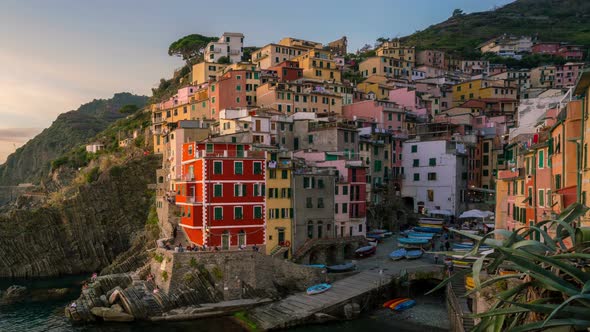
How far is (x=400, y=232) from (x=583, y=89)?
149ft

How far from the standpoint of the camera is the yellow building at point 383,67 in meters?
116

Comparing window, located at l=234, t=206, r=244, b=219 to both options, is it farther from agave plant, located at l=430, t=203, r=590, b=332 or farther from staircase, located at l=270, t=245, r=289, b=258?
agave plant, located at l=430, t=203, r=590, b=332

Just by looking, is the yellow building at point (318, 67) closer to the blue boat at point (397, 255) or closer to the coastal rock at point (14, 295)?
the blue boat at point (397, 255)

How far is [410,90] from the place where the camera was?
96312 mm

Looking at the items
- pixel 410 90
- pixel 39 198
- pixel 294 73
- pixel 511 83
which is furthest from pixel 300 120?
pixel 511 83

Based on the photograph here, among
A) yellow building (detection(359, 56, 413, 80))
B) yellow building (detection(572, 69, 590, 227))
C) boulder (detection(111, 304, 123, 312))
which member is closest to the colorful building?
yellow building (detection(359, 56, 413, 80))

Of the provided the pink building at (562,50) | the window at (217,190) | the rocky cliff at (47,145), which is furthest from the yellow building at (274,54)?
the pink building at (562,50)

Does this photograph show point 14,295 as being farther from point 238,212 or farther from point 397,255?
point 397,255

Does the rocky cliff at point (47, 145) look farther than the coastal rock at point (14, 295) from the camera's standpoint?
Yes

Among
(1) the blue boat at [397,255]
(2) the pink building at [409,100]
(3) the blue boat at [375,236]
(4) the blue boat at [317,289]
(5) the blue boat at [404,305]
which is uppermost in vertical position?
(2) the pink building at [409,100]

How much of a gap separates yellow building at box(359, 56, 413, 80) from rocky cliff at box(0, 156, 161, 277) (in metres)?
63.0

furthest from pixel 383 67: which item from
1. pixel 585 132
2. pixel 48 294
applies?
pixel 585 132

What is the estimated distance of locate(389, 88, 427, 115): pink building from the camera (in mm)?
91338

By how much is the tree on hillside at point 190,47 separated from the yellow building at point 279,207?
8150cm
